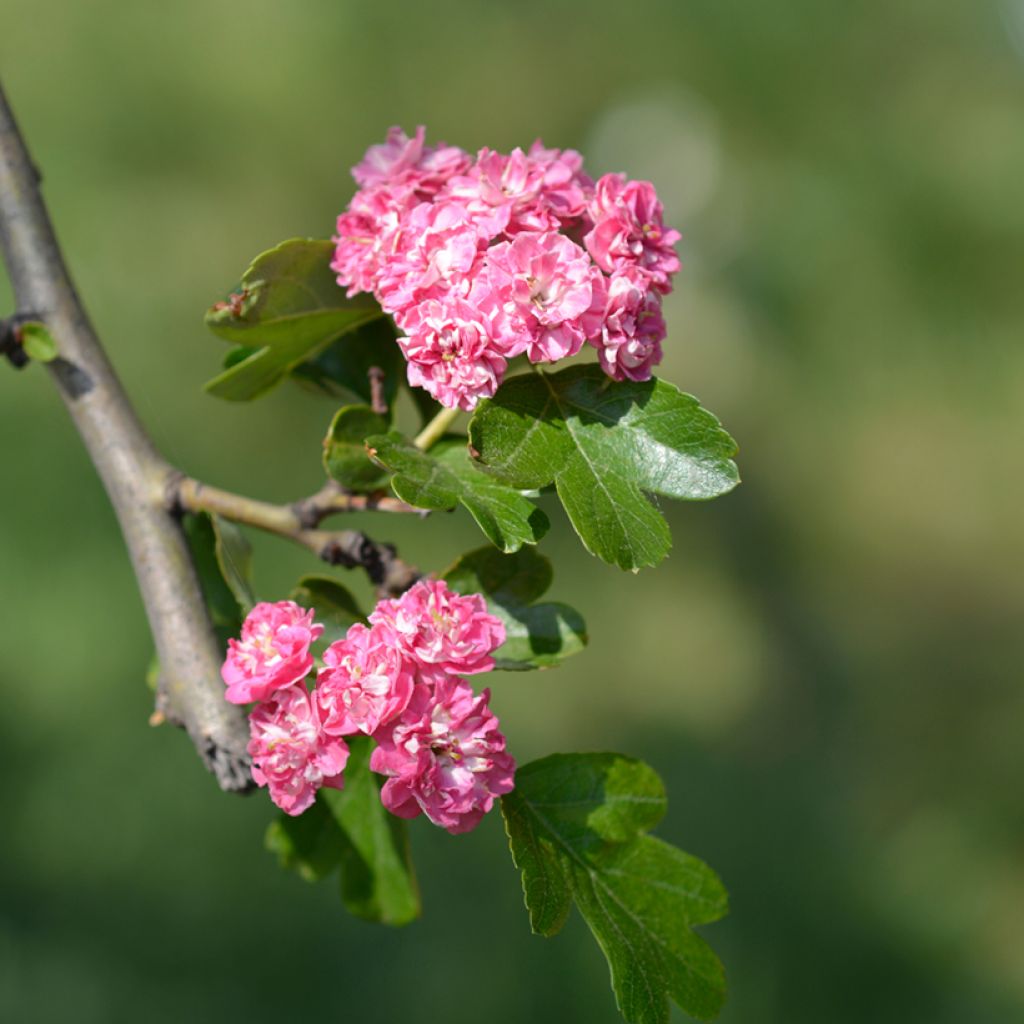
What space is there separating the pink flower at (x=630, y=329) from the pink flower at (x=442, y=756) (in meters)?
0.20

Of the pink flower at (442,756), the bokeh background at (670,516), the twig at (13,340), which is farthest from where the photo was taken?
the bokeh background at (670,516)

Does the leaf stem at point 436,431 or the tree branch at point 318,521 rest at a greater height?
the leaf stem at point 436,431

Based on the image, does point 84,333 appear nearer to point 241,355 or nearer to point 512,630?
point 241,355

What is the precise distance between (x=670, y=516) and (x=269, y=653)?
300 cm

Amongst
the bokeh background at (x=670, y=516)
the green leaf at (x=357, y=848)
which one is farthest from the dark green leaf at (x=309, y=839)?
the bokeh background at (x=670, y=516)

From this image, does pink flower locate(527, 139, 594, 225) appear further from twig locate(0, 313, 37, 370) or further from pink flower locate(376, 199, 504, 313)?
twig locate(0, 313, 37, 370)

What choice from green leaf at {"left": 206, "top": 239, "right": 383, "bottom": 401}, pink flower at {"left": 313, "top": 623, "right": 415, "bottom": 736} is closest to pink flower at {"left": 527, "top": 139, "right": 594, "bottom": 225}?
green leaf at {"left": 206, "top": 239, "right": 383, "bottom": 401}

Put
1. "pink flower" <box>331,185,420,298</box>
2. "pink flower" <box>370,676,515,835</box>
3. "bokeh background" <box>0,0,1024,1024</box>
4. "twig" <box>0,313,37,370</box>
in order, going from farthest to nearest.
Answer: "bokeh background" <box>0,0,1024,1024</box>, "twig" <box>0,313,37,370</box>, "pink flower" <box>331,185,420,298</box>, "pink flower" <box>370,676,515,835</box>

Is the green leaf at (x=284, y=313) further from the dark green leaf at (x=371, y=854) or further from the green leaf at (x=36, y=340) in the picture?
the dark green leaf at (x=371, y=854)

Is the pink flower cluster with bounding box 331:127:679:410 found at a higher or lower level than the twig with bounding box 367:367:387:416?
higher

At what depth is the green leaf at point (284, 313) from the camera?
2.42 ft

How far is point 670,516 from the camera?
3.58 meters

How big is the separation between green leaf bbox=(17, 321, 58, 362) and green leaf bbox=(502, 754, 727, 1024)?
43 centimetres

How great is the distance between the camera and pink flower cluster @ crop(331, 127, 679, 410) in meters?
0.63
